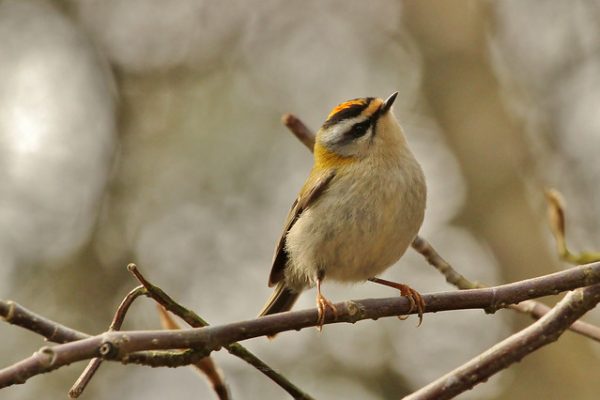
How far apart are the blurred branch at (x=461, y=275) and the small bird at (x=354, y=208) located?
190 millimetres

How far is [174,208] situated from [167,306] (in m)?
6.88

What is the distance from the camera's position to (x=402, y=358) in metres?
8.93

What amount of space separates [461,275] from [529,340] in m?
0.79

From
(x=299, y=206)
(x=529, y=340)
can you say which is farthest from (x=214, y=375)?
(x=299, y=206)

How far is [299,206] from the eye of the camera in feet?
14.2

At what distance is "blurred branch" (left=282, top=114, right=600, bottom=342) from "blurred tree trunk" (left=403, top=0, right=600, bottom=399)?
15.3 feet

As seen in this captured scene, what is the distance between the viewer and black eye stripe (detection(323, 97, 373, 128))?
4543 millimetres

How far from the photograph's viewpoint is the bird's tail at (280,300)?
15.0ft

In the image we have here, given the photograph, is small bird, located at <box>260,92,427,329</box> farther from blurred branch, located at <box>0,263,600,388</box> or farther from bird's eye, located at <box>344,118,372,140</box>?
blurred branch, located at <box>0,263,600,388</box>

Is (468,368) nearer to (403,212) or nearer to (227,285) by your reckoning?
(403,212)

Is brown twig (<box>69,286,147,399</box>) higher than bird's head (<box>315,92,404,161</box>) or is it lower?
lower

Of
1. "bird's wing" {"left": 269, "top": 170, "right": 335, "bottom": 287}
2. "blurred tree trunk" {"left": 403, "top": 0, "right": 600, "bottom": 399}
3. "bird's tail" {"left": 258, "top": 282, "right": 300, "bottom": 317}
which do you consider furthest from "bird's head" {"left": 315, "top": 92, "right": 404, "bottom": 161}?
"blurred tree trunk" {"left": 403, "top": 0, "right": 600, "bottom": 399}

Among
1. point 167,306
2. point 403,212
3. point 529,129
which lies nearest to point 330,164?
point 403,212

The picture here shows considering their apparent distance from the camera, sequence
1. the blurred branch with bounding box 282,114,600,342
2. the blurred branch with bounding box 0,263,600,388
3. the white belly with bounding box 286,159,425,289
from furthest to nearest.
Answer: the white belly with bounding box 286,159,425,289
the blurred branch with bounding box 282,114,600,342
the blurred branch with bounding box 0,263,600,388
